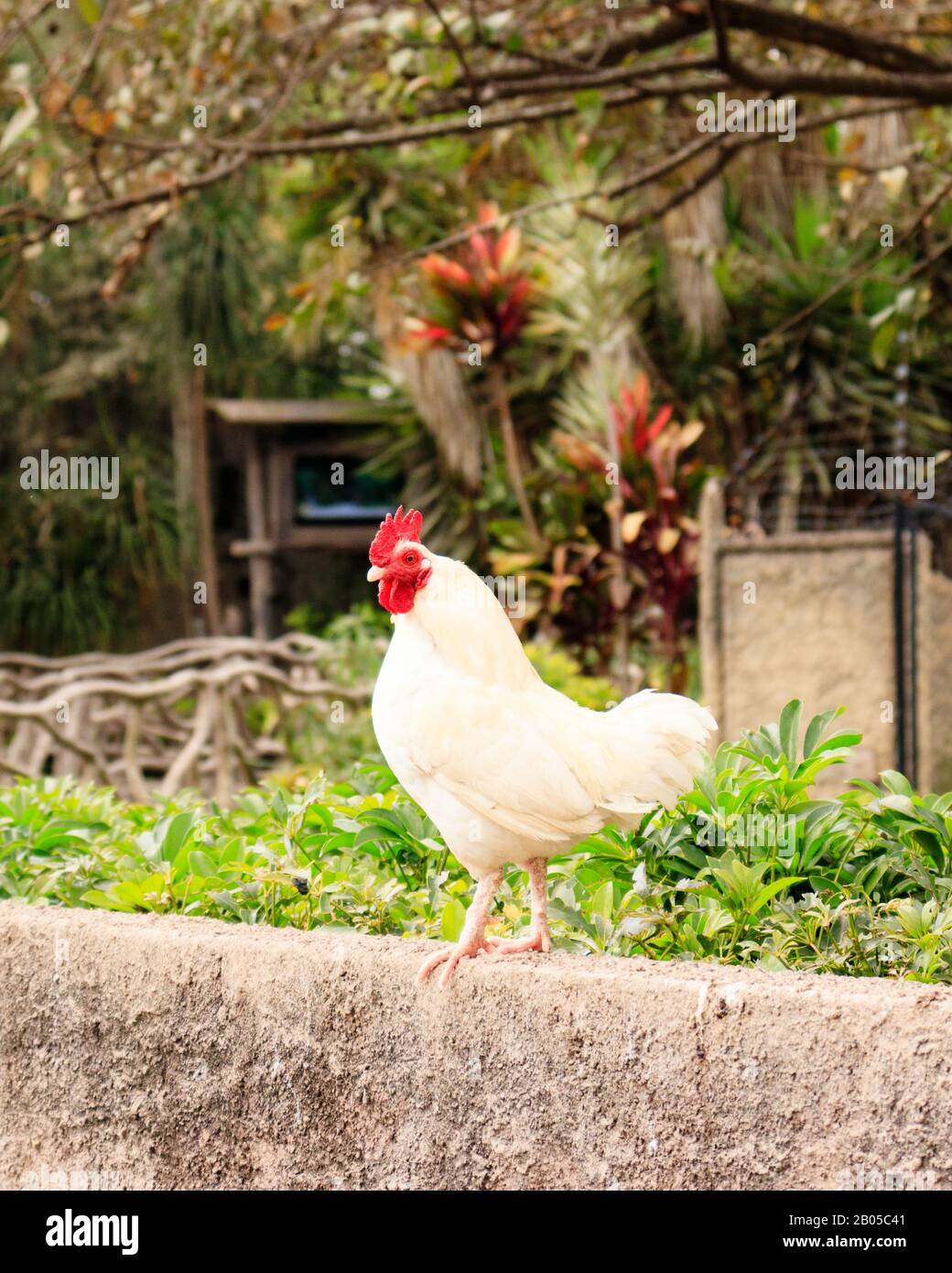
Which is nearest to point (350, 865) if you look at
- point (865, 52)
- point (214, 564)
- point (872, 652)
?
point (865, 52)

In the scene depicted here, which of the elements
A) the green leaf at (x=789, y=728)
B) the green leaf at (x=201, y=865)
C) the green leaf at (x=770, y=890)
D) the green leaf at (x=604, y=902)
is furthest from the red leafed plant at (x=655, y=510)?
the green leaf at (x=770, y=890)

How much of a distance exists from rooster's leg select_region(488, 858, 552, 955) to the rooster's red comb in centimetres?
64

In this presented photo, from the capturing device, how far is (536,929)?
112 inches

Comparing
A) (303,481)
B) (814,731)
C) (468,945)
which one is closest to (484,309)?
(303,481)

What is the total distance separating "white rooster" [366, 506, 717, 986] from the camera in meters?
2.78

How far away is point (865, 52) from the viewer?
5.51 m

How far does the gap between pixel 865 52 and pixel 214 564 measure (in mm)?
10183

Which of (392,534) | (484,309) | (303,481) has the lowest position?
(392,534)

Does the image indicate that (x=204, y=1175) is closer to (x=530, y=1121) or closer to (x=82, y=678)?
(x=530, y=1121)

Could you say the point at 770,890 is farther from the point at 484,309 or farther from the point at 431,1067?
the point at 484,309

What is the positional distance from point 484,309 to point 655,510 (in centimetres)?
205

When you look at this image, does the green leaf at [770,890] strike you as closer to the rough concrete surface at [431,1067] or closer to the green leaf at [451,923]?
the rough concrete surface at [431,1067]

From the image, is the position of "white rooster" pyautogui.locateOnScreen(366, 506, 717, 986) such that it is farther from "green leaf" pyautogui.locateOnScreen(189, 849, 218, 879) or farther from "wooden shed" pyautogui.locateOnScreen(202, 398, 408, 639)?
"wooden shed" pyautogui.locateOnScreen(202, 398, 408, 639)

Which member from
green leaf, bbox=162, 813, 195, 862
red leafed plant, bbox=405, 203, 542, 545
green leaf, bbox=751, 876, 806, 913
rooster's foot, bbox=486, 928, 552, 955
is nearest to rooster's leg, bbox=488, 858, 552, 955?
rooster's foot, bbox=486, 928, 552, 955
